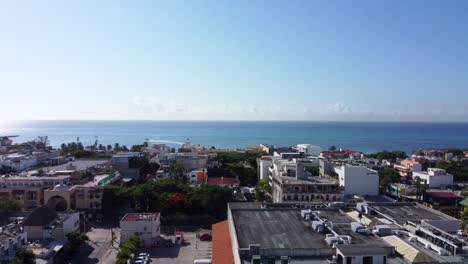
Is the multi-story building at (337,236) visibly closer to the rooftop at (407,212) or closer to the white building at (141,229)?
the rooftop at (407,212)

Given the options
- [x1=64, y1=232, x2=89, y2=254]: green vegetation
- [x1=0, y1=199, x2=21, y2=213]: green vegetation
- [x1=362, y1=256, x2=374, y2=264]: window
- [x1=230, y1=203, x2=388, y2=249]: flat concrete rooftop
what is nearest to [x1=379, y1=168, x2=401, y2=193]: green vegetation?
[x1=230, y1=203, x2=388, y2=249]: flat concrete rooftop

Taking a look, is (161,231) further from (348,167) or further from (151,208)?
(348,167)

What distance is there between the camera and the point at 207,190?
50.3m

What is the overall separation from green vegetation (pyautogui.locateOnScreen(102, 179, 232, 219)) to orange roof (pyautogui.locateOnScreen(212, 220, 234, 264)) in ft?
45.4

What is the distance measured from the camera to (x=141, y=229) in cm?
4041

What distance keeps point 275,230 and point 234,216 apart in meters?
4.59

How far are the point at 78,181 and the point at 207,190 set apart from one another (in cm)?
2158

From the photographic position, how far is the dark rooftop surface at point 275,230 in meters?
25.5

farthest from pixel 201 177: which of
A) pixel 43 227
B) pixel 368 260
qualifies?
pixel 368 260

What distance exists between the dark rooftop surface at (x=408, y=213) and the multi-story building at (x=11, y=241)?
3102 centimetres

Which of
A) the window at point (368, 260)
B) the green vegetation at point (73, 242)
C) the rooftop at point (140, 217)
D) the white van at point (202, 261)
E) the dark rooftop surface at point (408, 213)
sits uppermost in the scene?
the window at point (368, 260)

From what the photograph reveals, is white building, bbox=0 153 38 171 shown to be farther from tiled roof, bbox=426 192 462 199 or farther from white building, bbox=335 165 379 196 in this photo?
tiled roof, bbox=426 192 462 199

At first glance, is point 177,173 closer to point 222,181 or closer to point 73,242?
point 222,181

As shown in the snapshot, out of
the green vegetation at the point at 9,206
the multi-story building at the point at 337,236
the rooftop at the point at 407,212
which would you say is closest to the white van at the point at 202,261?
the multi-story building at the point at 337,236
